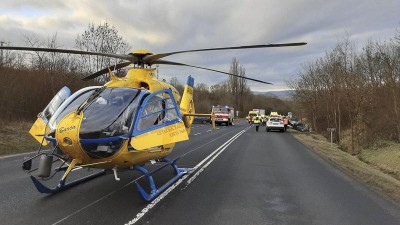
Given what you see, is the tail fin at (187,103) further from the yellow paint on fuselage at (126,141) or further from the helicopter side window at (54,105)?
the helicopter side window at (54,105)

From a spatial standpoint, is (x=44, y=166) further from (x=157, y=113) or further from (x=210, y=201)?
(x=210, y=201)

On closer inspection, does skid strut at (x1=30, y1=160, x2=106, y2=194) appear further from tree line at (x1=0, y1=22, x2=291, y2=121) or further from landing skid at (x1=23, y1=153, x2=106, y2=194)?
tree line at (x1=0, y1=22, x2=291, y2=121)

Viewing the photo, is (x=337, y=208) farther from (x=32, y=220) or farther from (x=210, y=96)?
(x=210, y=96)

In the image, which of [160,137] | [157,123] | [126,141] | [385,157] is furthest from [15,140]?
[385,157]

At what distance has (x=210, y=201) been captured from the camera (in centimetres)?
810

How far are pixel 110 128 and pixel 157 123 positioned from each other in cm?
144

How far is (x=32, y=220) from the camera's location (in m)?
6.33

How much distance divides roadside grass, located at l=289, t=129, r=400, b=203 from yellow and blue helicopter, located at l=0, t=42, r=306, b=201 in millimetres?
5159

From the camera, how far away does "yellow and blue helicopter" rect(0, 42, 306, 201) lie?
23.2 ft

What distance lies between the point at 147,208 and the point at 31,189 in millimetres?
3166

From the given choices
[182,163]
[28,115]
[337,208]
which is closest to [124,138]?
[337,208]

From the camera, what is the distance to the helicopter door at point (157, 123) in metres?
7.68

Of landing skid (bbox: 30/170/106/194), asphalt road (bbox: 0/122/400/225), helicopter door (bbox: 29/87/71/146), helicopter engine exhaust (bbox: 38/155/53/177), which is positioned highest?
helicopter door (bbox: 29/87/71/146)

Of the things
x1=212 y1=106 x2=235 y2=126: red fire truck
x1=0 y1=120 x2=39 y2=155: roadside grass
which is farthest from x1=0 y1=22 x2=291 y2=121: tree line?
x1=212 y1=106 x2=235 y2=126: red fire truck
